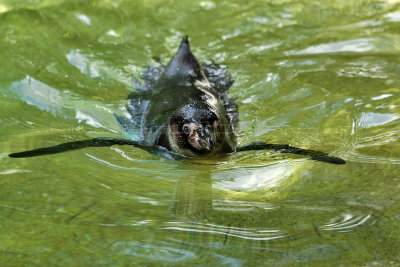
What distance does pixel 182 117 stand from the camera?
11.6 ft

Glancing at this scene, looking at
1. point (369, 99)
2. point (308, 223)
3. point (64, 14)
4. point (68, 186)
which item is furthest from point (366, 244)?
point (64, 14)

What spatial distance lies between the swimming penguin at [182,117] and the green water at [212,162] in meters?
0.10

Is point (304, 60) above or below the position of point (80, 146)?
above

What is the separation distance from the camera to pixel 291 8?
752cm

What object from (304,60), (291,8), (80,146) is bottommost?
(80,146)

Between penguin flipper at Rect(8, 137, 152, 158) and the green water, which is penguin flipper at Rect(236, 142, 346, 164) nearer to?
the green water

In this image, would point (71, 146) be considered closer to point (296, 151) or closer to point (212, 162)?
point (212, 162)

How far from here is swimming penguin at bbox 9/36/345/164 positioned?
3.40 metres

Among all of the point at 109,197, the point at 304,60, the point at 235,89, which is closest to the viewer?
the point at 109,197

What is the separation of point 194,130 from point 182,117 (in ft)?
0.61

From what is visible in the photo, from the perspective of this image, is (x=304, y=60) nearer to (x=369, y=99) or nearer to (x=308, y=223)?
(x=369, y=99)

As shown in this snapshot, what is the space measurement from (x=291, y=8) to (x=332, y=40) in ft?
4.40

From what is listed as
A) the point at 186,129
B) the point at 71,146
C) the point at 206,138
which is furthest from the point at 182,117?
the point at 71,146

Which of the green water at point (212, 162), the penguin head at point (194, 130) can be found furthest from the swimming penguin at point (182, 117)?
the green water at point (212, 162)
